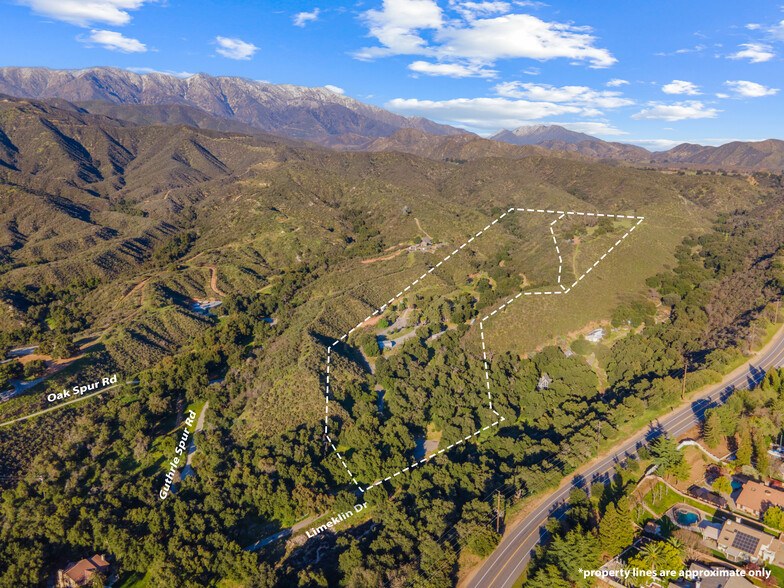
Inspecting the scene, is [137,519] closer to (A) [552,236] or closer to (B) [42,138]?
(A) [552,236]


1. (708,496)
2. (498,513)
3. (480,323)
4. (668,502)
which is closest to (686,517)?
(668,502)

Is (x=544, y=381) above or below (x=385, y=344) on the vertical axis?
below

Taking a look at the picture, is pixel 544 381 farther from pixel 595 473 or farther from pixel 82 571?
pixel 82 571

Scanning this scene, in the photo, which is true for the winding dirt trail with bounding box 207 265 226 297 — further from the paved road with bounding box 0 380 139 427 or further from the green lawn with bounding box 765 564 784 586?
the green lawn with bounding box 765 564 784 586

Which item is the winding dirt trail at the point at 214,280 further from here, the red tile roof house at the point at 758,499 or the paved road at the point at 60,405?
the red tile roof house at the point at 758,499

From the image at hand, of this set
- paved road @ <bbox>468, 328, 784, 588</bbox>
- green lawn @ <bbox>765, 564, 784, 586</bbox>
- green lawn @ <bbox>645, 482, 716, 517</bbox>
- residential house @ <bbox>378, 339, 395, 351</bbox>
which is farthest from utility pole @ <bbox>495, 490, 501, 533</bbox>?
residential house @ <bbox>378, 339, 395, 351</bbox>

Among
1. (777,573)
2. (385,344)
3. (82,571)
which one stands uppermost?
(385,344)

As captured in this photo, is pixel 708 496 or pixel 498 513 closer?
pixel 708 496
